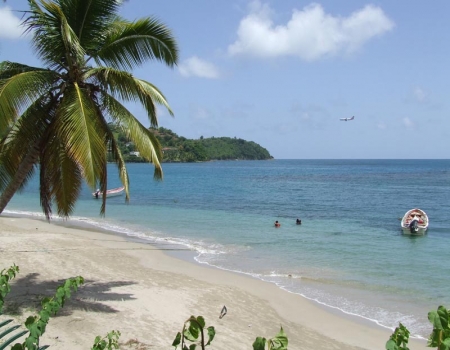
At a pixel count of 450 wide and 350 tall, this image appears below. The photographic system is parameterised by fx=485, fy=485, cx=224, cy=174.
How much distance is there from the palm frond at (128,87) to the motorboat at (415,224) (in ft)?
61.8

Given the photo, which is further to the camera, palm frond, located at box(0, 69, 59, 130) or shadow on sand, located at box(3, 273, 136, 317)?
shadow on sand, located at box(3, 273, 136, 317)

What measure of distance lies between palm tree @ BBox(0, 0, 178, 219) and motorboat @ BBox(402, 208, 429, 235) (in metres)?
18.8

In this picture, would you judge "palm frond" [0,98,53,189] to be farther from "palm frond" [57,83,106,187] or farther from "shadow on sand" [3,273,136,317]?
"shadow on sand" [3,273,136,317]

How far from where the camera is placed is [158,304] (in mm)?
9711

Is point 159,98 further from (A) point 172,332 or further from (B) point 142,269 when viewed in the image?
(B) point 142,269

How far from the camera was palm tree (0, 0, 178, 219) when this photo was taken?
7.29 meters

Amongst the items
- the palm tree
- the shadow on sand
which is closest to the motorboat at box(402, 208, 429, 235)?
the shadow on sand

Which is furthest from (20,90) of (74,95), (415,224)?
(415,224)

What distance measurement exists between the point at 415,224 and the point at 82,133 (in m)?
20.7

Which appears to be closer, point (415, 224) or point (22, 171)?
point (22, 171)

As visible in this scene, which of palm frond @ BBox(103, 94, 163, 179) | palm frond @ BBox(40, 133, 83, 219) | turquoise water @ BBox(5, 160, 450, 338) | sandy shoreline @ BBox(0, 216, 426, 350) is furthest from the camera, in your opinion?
turquoise water @ BBox(5, 160, 450, 338)

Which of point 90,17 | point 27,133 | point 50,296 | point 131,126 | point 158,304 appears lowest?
point 158,304

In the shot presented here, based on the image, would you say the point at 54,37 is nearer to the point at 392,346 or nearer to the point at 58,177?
the point at 58,177

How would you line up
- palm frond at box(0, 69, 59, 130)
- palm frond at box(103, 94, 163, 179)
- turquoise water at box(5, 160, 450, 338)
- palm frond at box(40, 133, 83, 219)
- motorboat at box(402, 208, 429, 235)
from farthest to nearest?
motorboat at box(402, 208, 429, 235)
turquoise water at box(5, 160, 450, 338)
palm frond at box(103, 94, 163, 179)
palm frond at box(40, 133, 83, 219)
palm frond at box(0, 69, 59, 130)
